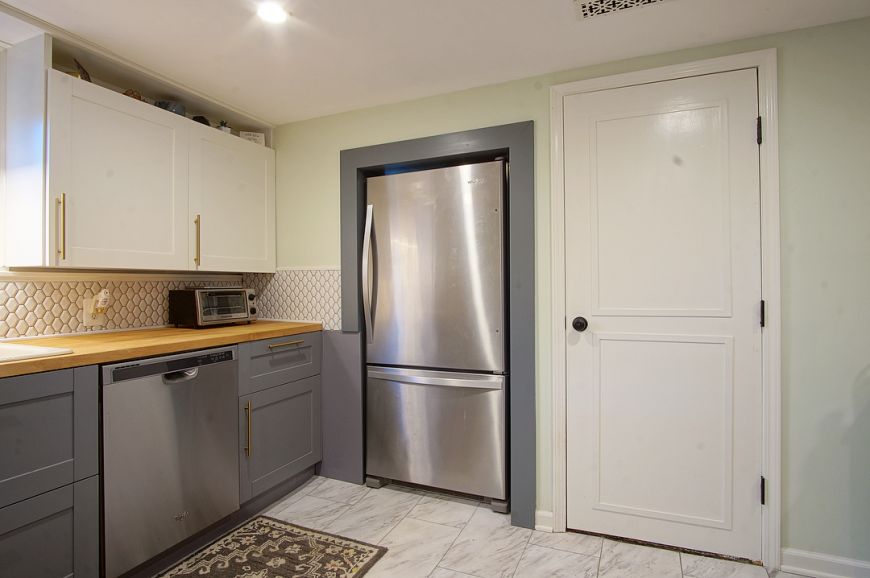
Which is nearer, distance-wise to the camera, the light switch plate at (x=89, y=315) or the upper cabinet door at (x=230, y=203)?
the light switch plate at (x=89, y=315)

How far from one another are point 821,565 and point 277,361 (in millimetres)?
2736

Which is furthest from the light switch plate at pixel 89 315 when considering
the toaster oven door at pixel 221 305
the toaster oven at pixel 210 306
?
the toaster oven door at pixel 221 305

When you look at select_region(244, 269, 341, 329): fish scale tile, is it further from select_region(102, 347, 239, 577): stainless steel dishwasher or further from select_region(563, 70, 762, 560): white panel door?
select_region(563, 70, 762, 560): white panel door

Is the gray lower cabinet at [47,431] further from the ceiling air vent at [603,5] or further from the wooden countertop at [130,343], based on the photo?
the ceiling air vent at [603,5]

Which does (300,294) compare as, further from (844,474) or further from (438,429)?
(844,474)

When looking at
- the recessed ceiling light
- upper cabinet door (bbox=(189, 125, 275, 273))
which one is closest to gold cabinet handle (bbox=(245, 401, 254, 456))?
upper cabinet door (bbox=(189, 125, 275, 273))

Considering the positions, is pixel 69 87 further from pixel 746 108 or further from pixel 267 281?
pixel 746 108

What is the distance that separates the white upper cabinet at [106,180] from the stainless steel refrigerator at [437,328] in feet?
3.02

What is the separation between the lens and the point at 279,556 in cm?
195

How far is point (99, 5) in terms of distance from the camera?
5.42ft

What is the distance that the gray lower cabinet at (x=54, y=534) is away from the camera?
135 centimetres

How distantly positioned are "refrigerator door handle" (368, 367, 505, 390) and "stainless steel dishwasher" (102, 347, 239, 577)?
2.77 feet

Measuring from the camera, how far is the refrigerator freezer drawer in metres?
2.35

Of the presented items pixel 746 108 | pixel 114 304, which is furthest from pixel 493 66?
pixel 114 304
